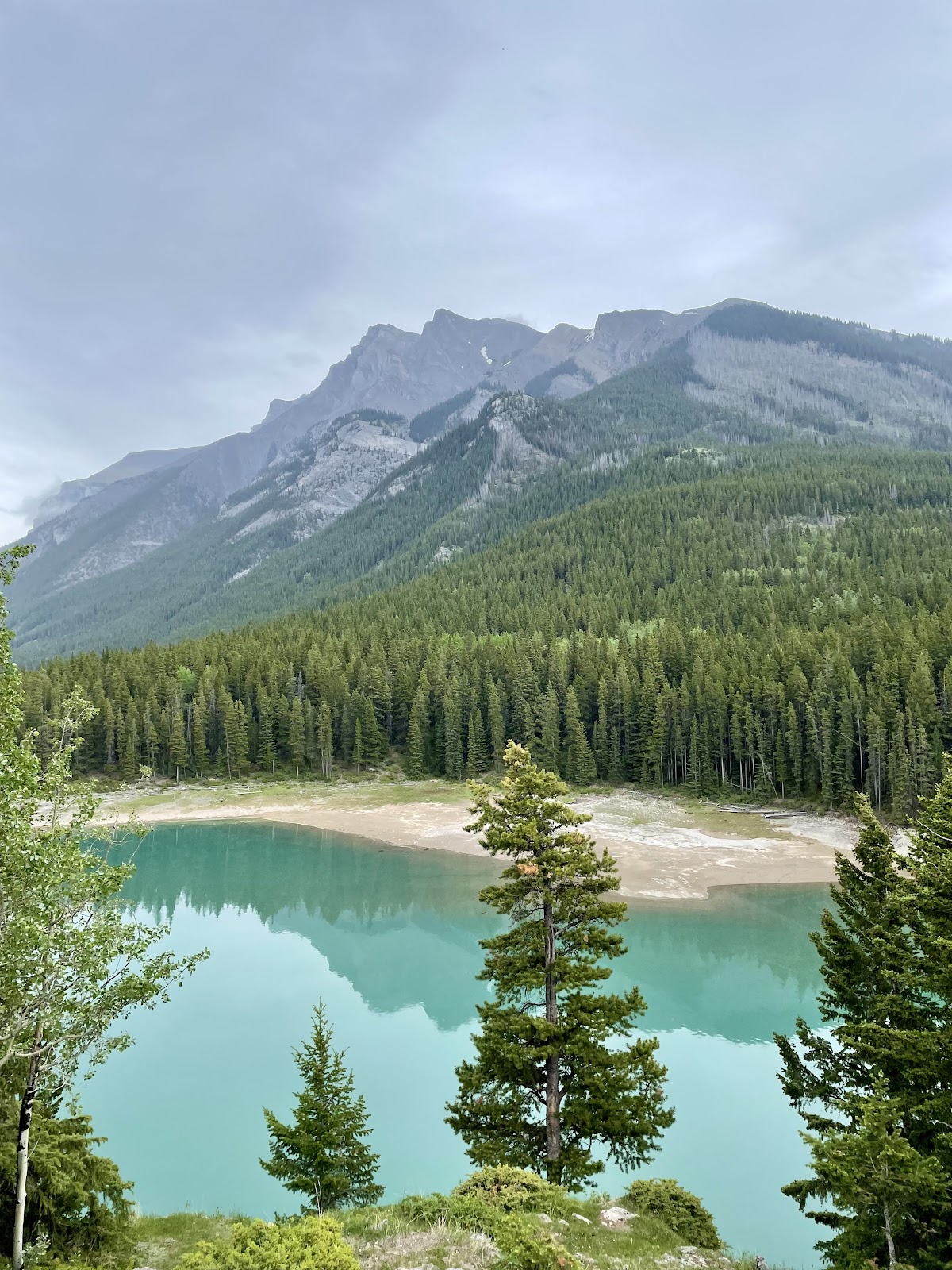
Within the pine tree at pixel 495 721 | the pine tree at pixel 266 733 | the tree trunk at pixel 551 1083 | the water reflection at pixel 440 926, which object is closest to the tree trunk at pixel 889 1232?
the tree trunk at pixel 551 1083

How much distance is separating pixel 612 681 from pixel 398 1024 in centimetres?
6326

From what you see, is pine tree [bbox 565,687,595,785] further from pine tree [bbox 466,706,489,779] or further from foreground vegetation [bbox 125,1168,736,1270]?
foreground vegetation [bbox 125,1168,736,1270]

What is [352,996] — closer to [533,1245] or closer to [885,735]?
[533,1245]

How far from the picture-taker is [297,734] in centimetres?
9269

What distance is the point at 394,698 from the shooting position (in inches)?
3942

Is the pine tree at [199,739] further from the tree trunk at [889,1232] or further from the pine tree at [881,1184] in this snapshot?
the tree trunk at [889,1232]

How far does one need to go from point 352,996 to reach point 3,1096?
85.4ft

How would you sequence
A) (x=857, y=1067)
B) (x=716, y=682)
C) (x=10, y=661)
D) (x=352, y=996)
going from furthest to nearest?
(x=716, y=682) → (x=352, y=996) → (x=857, y=1067) → (x=10, y=661)

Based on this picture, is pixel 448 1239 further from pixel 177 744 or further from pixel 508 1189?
pixel 177 744

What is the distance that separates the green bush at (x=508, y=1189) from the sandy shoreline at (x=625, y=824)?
27.7 m

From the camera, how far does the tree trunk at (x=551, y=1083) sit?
13.8m

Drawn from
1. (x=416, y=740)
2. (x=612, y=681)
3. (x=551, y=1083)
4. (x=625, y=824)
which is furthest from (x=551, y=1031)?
(x=416, y=740)

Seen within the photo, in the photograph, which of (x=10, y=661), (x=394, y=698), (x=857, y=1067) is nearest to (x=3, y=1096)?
(x=10, y=661)

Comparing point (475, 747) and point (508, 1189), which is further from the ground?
point (508, 1189)
